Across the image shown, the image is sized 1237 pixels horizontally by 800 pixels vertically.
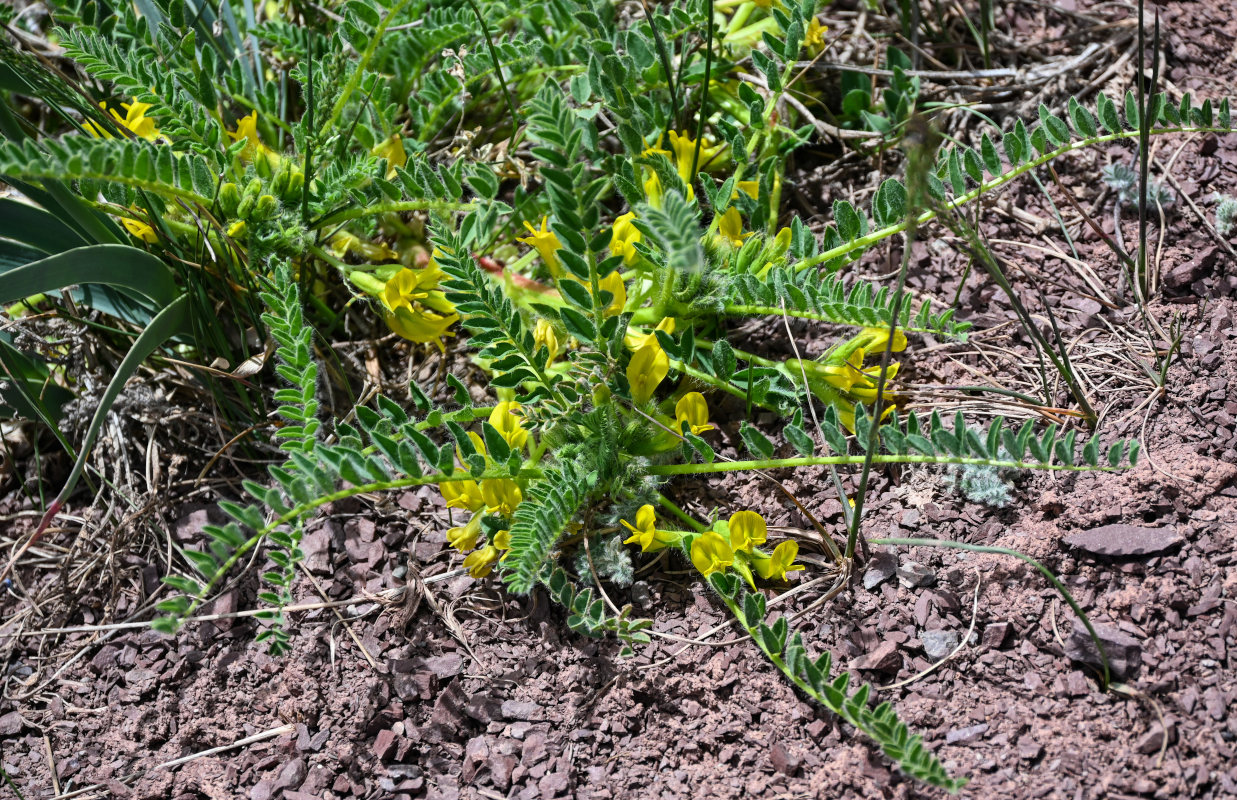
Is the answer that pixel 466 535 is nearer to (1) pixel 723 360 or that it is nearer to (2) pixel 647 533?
(2) pixel 647 533

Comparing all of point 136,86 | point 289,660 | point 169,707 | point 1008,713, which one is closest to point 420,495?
point 289,660

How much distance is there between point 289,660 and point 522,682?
1.49 feet

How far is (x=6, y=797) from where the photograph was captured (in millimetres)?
1697

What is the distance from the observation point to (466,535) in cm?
168

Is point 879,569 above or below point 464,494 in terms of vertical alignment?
below

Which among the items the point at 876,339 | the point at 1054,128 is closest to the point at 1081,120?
the point at 1054,128

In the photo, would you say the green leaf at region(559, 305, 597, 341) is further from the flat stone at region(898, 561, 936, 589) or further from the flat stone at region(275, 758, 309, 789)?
the flat stone at region(275, 758, 309, 789)

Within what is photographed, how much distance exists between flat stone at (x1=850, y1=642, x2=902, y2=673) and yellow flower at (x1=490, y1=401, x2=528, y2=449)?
0.69m

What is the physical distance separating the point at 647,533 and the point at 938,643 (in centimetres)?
52

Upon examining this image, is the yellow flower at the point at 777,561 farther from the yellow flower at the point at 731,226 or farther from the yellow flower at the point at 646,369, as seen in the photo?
the yellow flower at the point at 731,226

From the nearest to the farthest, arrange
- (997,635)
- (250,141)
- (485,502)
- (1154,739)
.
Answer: (1154,739), (997,635), (485,502), (250,141)

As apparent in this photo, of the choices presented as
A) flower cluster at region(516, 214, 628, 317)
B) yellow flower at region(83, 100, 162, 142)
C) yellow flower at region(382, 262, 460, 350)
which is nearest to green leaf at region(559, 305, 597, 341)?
flower cluster at region(516, 214, 628, 317)

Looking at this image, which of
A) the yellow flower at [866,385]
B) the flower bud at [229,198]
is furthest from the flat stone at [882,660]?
the flower bud at [229,198]

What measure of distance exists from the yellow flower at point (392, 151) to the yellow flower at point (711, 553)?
1028mm
